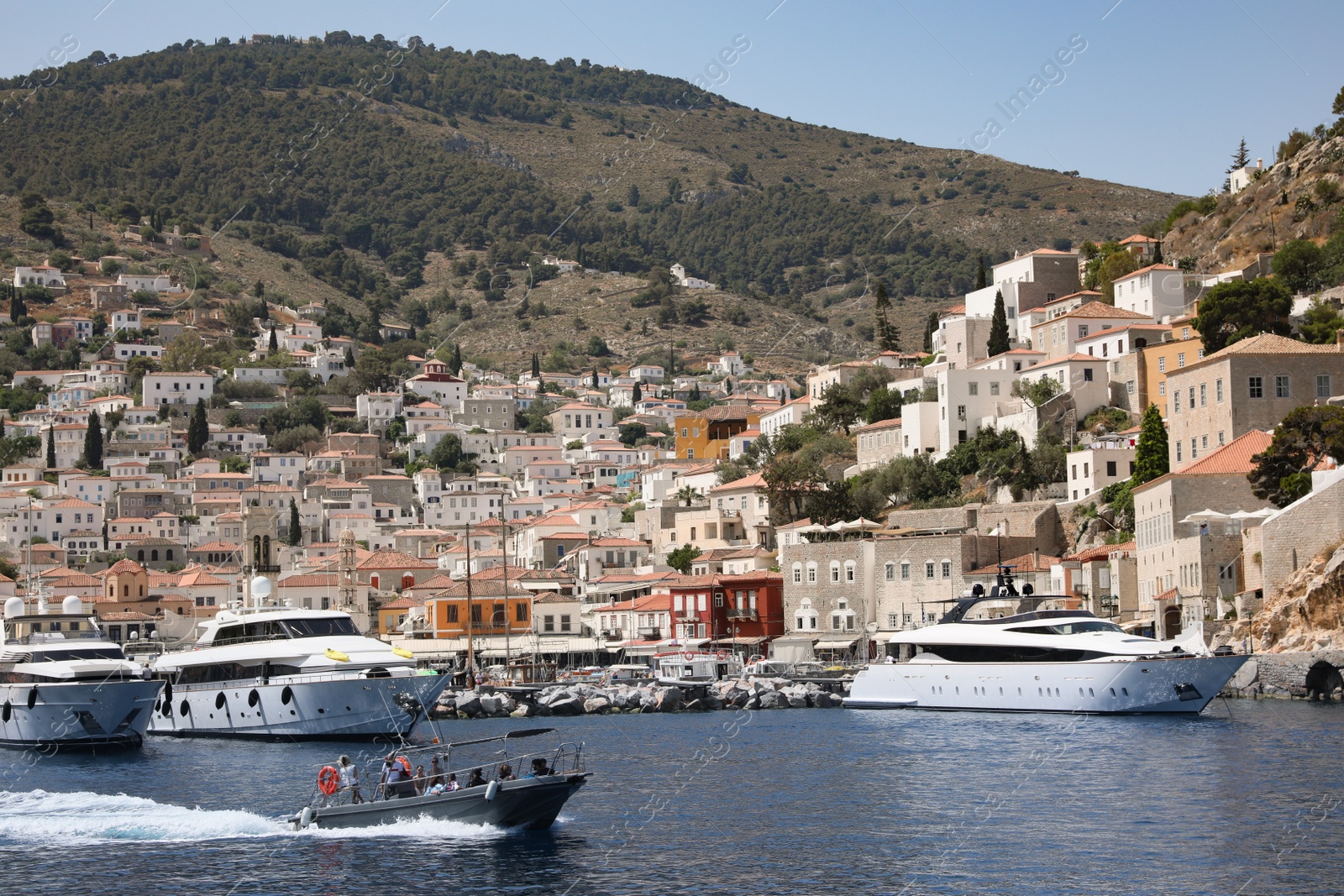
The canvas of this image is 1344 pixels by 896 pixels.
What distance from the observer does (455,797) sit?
90.8ft

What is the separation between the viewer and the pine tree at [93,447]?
132m

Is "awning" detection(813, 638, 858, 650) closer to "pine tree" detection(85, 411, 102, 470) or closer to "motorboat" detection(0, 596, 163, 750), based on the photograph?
"motorboat" detection(0, 596, 163, 750)

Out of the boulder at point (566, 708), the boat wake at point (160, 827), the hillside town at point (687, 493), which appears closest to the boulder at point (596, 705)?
the boulder at point (566, 708)

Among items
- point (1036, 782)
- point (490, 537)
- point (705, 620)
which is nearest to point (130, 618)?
point (490, 537)

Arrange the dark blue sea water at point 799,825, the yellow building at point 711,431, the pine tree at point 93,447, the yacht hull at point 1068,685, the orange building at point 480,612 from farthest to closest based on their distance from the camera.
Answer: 1. the pine tree at point 93,447
2. the yellow building at point 711,431
3. the orange building at point 480,612
4. the yacht hull at point 1068,685
5. the dark blue sea water at point 799,825

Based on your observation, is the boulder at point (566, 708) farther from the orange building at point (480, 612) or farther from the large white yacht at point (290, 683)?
the orange building at point (480, 612)

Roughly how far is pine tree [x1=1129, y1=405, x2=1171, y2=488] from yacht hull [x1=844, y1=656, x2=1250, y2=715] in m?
17.6

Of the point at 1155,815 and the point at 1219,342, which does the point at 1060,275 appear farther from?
the point at 1155,815

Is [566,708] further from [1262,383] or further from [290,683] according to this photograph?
[1262,383]

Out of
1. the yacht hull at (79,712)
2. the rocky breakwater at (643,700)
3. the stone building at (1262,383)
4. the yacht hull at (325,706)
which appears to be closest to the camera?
the yacht hull at (79,712)

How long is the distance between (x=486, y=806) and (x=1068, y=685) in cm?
2305

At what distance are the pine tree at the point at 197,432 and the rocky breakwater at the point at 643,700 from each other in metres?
85.6

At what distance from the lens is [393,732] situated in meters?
46.5

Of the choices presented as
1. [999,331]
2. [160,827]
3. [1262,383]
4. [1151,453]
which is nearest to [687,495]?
[999,331]
